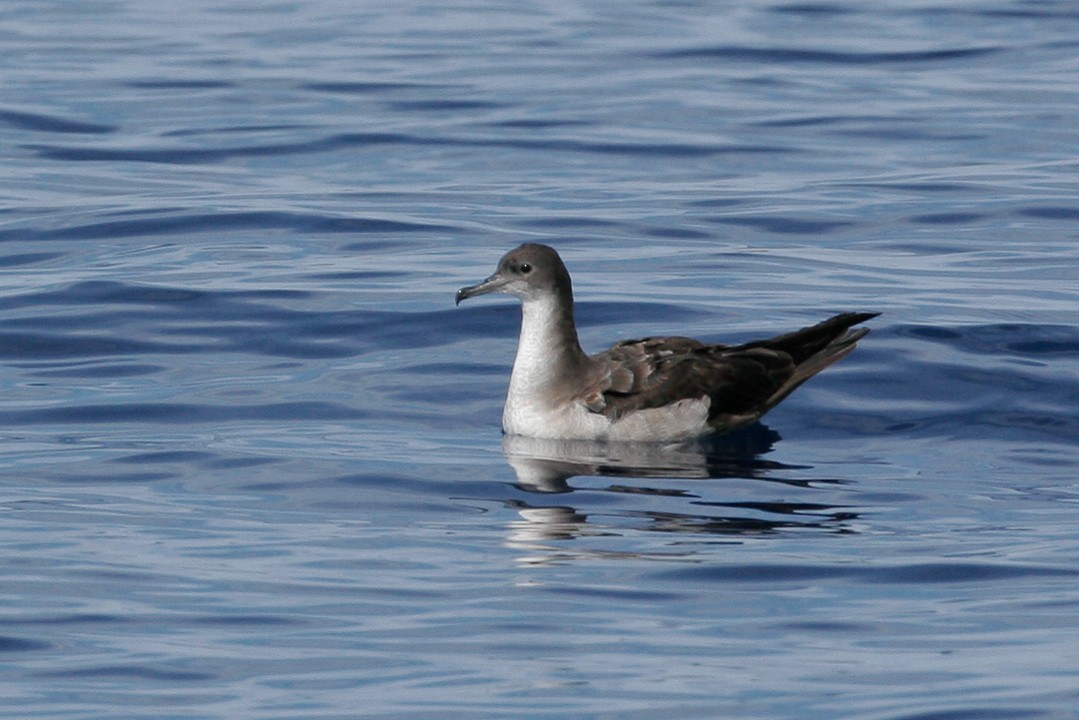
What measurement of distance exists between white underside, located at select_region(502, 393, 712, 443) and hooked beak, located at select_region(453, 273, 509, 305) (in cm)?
72

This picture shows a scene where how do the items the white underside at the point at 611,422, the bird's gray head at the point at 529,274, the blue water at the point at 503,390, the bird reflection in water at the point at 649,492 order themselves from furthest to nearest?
the bird's gray head at the point at 529,274 < the white underside at the point at 611,422 < the bird reflection in water at the point at 649,492 < the blue water at the point at 503,390

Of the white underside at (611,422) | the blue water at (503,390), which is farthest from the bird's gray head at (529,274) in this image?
the blue water at (503,390)

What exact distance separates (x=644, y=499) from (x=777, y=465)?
1209 mm

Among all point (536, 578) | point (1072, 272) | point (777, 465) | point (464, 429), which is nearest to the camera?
point (536, 578)

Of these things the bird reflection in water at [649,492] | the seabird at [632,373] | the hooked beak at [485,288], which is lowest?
the bird reflection in water at [649,492]

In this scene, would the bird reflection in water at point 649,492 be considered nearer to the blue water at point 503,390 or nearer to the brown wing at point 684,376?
the blue water at point 503,390

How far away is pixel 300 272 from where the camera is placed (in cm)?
1716

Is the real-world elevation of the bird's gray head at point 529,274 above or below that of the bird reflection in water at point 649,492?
above

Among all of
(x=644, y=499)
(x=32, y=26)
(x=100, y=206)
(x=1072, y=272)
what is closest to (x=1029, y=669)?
(x=644, y=499)

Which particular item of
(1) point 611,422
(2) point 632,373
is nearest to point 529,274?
(2) point 632,373

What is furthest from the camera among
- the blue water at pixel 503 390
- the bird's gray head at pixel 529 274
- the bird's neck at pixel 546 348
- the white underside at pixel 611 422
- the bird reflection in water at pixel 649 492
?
the bird's gray head at pixel 529 274

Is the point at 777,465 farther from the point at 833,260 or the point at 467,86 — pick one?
the point at 467,86

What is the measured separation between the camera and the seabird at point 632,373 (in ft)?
40.8

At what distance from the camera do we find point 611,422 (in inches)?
488
